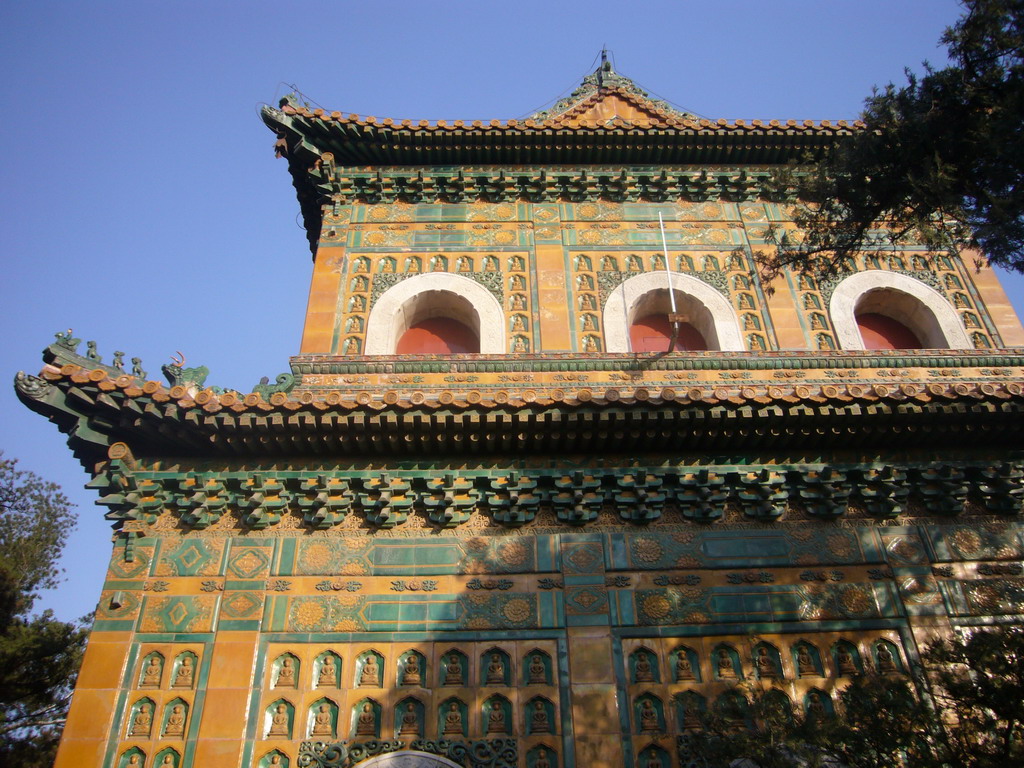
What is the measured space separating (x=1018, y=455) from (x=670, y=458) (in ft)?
11.9

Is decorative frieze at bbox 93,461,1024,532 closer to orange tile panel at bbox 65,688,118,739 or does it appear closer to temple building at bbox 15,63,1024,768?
temple building at bbox 15,63,1024,768

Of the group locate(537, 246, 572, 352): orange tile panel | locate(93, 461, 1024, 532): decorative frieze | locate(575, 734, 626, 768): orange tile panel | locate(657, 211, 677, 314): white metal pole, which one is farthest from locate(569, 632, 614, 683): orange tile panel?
locate(657, 211, 677, 314): white metal pole

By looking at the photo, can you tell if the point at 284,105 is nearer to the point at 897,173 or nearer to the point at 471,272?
the point at 471,272

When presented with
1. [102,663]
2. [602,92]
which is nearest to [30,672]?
[102,663]

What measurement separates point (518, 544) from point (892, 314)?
22.2ft

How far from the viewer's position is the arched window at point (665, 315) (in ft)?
36.5

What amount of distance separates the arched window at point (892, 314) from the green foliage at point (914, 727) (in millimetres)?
5921

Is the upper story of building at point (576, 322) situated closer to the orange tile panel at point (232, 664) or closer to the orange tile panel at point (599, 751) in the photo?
the orange tile panel at point (232, 664)

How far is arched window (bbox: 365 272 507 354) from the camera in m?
11.1

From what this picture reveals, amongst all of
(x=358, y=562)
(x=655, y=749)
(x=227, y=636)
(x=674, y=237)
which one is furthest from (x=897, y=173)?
(x=227, y=636)

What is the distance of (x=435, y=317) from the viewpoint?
11.9 metres

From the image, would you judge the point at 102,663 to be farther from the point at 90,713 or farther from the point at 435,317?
the point at 435,317

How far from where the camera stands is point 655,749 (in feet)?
24.3

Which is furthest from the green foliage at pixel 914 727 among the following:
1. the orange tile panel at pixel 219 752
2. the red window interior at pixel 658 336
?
the red window interior at pixel 658 336
